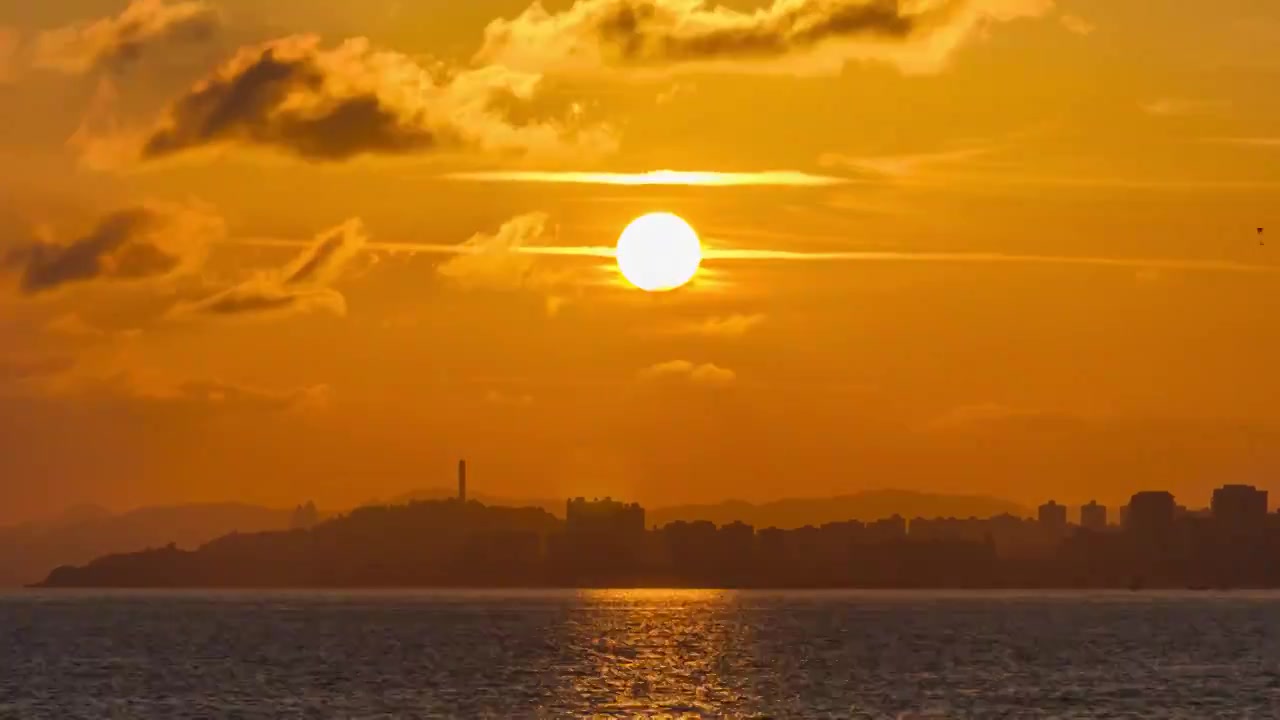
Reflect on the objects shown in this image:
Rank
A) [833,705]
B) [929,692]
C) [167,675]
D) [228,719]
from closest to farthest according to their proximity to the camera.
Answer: [228,719] < [833,705] < [929,692] < [167,675]

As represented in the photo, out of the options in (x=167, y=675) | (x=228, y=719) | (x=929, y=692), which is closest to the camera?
(x=228, y=719)

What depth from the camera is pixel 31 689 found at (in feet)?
580

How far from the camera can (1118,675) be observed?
19538 centimetres

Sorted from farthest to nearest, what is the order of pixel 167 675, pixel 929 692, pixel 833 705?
pixel 167 675 < pixel 929 692 < pixel 833 705

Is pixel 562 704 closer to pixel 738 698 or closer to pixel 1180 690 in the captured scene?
pixel 738 698

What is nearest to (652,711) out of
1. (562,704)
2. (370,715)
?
(562,704)

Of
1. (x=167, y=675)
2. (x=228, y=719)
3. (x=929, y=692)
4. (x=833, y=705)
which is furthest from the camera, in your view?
(x=167, y=675)

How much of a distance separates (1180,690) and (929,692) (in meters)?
20.8

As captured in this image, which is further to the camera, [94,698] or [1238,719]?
[94,698]

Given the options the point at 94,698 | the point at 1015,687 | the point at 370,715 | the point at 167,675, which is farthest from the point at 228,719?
the point at 1015,687

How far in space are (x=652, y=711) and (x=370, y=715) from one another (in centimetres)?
1854

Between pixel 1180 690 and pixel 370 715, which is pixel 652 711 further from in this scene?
pixel 1180 690

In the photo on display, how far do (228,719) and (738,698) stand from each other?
37.9 meters

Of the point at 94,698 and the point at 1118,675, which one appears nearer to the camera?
the point at 94,698
